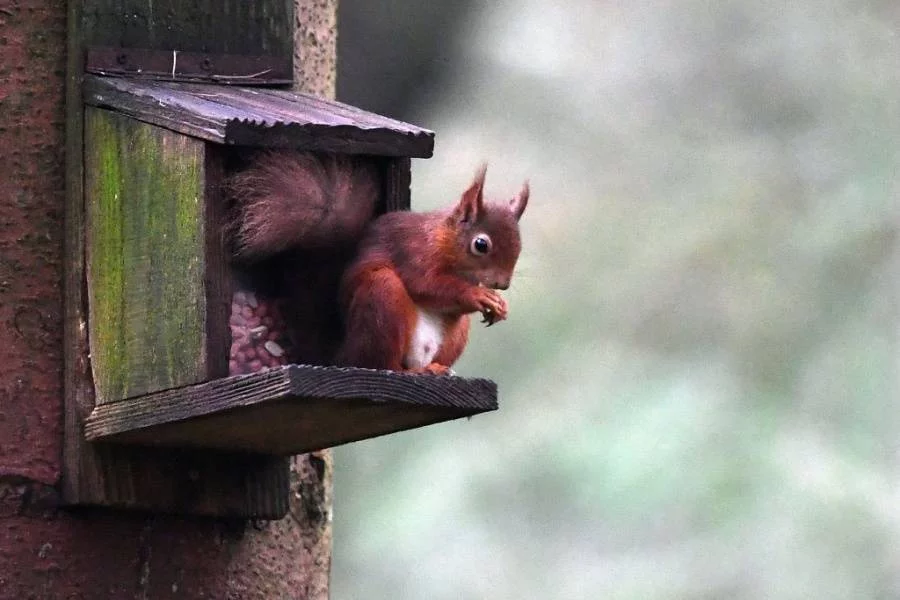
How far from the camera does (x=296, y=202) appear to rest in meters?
3.10

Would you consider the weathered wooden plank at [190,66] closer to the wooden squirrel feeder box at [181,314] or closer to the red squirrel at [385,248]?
the wooden squirrel feeder box at [181,314]

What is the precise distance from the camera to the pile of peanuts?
121 inches

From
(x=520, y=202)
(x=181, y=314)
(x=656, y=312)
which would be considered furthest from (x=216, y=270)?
(x=656, y=312)

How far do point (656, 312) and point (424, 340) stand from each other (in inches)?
167

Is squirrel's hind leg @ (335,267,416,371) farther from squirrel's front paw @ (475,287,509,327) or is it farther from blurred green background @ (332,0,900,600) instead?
blurred green background @ (332,0,900,600)

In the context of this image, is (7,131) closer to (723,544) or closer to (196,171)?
(196,171)

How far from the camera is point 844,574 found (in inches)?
269

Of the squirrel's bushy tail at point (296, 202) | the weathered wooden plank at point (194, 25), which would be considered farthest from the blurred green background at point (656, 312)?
the squirrel's bushy tail at point (296, 202)

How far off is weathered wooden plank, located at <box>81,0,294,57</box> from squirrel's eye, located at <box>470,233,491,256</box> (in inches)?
18.4

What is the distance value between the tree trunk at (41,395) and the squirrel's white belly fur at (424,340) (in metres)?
0.44

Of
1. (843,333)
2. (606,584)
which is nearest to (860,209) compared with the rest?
(843,333)

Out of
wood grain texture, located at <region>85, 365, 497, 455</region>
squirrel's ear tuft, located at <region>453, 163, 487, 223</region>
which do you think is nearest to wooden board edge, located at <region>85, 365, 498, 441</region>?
wood grain texture, located at <region>85, 365, 497, 455</region>

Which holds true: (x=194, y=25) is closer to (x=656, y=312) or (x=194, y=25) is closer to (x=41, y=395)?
(x=41, y=395)

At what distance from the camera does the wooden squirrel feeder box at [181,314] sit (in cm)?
291
